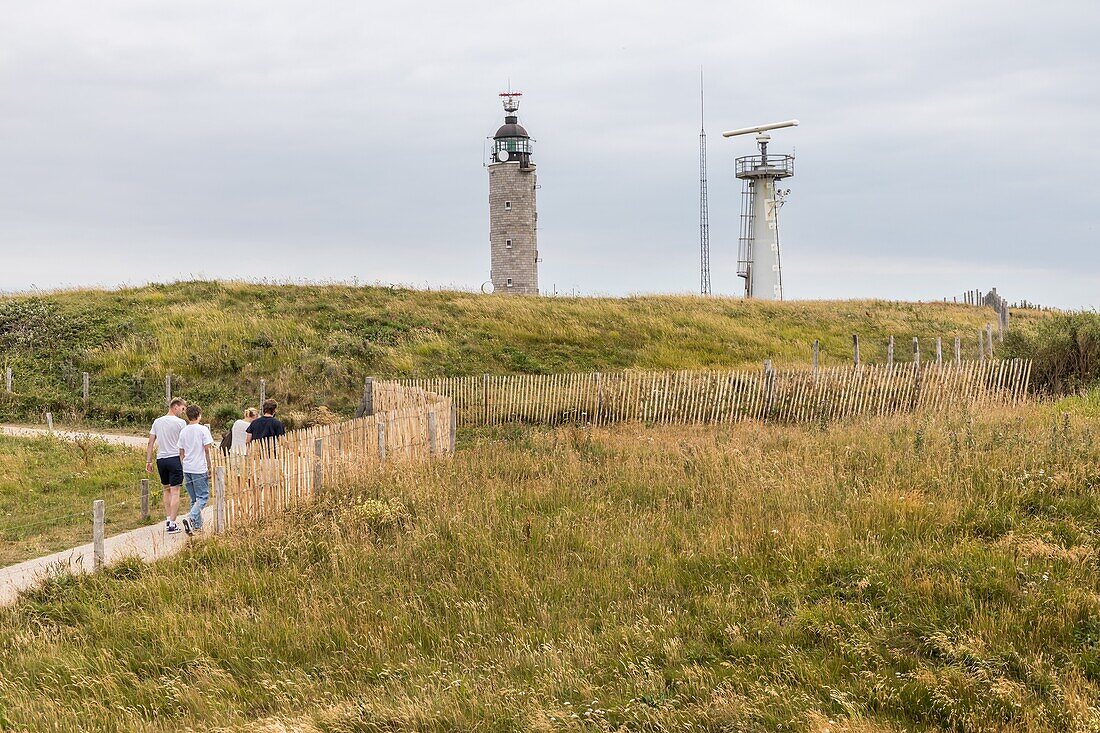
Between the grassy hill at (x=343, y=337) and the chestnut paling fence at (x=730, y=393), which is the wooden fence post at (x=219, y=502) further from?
the grassy hill at (x=343, y=337)

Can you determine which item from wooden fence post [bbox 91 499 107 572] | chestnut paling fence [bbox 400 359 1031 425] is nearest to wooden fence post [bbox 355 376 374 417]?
chestnut paling fence [bbox 400 359 1031 425]

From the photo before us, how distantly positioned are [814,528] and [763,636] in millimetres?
1918

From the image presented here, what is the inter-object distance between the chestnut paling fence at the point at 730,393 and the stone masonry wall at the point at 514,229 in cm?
2745

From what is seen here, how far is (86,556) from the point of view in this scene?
33.1ft

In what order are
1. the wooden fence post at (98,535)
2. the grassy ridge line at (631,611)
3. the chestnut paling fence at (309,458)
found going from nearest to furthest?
the grassy ridge line at (631,611) < the wooden fence post at (98,535) < the chestnut paling fence at (309,458)

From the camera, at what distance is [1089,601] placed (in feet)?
21.0

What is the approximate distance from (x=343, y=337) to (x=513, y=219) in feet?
72.2

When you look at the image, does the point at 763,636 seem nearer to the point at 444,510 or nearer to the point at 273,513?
the point at 444,510

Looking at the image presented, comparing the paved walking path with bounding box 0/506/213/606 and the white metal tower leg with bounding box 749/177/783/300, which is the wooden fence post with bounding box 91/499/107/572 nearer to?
the paved walking path with bounding box 0/506/213/606

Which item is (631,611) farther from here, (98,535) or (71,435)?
(71,435)

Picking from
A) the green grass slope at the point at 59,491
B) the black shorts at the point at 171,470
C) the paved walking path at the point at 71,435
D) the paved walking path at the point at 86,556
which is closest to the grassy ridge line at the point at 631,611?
the paved walking path at the point at 86,556

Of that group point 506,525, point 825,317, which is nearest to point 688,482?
point 506,525

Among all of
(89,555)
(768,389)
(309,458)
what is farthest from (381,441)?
(768,389)

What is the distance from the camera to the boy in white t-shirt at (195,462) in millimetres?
10695
